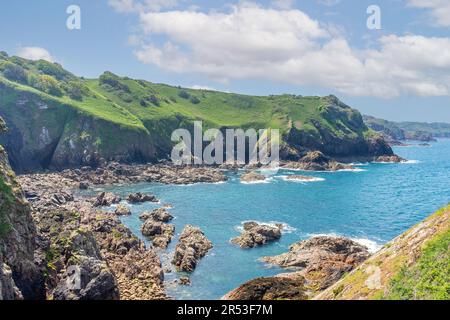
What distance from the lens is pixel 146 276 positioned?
5931 centimetres

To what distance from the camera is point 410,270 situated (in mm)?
30109

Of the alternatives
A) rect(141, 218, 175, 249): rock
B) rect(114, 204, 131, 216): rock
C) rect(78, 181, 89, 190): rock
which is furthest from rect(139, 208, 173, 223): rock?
rect(78, 181, 89, 190): rock

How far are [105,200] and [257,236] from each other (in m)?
49.6

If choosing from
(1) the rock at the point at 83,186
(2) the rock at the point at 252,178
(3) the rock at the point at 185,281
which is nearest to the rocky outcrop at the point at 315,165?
(2) the rock at the point at 252,178

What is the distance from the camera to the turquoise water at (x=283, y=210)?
6543 cm

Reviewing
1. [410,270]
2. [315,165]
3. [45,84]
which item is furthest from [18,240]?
[45,84]

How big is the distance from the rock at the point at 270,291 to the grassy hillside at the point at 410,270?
11.2 meters

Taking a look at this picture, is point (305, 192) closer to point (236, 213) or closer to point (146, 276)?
point (236, 213)

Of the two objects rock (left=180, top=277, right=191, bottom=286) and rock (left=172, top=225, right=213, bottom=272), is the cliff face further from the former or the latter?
rock (left=172, top=225, right=213, bottom=272)

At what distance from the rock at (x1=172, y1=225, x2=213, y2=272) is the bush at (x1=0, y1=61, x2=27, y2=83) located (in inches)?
5803

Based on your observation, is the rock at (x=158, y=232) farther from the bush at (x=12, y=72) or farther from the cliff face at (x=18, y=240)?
the bush at (x=12, y=72)
